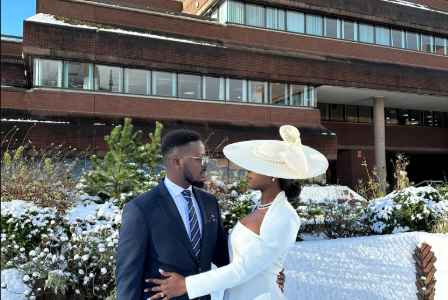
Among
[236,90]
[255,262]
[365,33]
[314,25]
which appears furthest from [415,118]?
[255,262]

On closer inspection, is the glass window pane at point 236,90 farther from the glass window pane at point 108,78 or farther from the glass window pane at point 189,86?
the glass window pane at point 108,78

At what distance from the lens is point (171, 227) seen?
2.64 m

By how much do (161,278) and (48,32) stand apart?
16044 mm

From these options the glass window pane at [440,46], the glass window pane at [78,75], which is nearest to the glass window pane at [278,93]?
the glass window pane at [78,75]

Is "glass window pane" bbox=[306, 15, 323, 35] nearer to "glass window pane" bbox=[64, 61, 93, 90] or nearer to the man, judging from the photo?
"glass window pane" bbox=[64, 61, 93, 90]

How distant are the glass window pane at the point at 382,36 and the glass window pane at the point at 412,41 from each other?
1.52m

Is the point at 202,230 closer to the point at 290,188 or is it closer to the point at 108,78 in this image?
the point at 290,188

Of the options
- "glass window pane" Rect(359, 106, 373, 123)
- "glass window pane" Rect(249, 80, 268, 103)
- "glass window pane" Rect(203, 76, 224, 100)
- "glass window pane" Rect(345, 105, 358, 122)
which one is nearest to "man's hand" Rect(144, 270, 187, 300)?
"glass window pane" Rect(203, 76, 224, 100)

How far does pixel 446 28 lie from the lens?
27.3m

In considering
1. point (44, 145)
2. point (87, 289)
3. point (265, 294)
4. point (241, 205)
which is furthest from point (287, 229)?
point (44, 145)

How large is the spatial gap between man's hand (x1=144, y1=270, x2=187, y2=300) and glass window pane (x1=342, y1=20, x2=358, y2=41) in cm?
2350

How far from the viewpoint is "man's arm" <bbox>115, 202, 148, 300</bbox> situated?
97.5 inches

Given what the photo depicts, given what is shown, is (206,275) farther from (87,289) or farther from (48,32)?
(48,32)

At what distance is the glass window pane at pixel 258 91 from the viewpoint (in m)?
20.6
